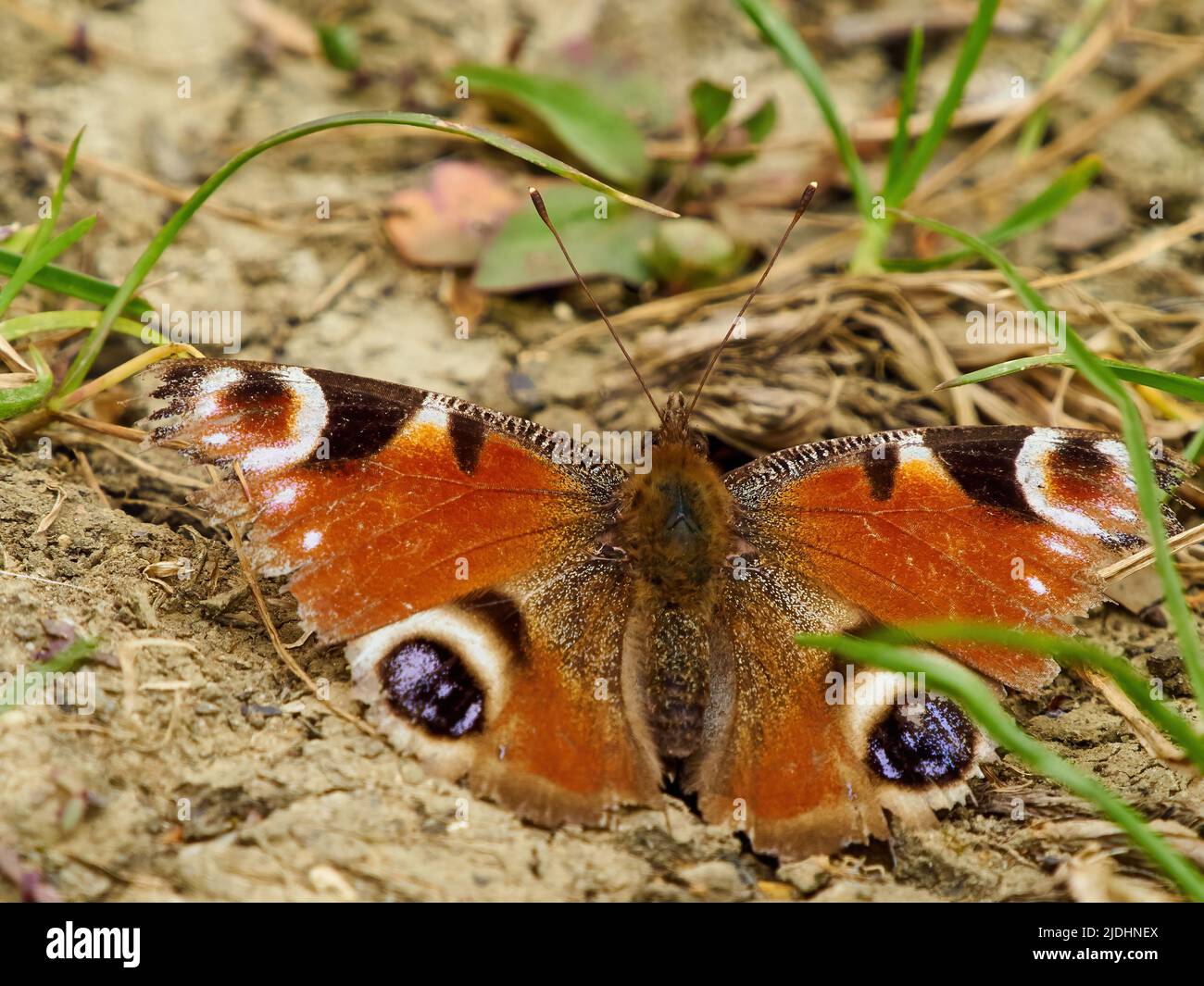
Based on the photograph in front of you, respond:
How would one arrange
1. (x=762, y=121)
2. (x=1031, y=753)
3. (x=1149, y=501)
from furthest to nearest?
(x=762, y=121) < (x=1149, y=501) < (x=1031, y=753)

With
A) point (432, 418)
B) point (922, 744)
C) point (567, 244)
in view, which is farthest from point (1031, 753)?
point (567, 244)

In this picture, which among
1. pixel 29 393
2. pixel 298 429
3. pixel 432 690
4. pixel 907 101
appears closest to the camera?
pixel 432 690

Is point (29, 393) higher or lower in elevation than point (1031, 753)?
higher

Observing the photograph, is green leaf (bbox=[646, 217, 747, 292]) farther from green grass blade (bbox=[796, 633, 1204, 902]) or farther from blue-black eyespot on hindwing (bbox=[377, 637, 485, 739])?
green grass blade (bbox=[796, 633, 1204, 902])

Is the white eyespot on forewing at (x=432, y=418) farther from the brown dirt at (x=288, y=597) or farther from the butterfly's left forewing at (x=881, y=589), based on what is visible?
the butterfly's left forewing at (x=881, y=589)

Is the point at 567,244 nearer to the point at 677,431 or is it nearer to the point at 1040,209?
the point at 677,431

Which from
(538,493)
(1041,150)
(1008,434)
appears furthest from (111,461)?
(1041,150)

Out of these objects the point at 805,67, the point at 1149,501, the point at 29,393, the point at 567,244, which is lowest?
the point at 1149,501
